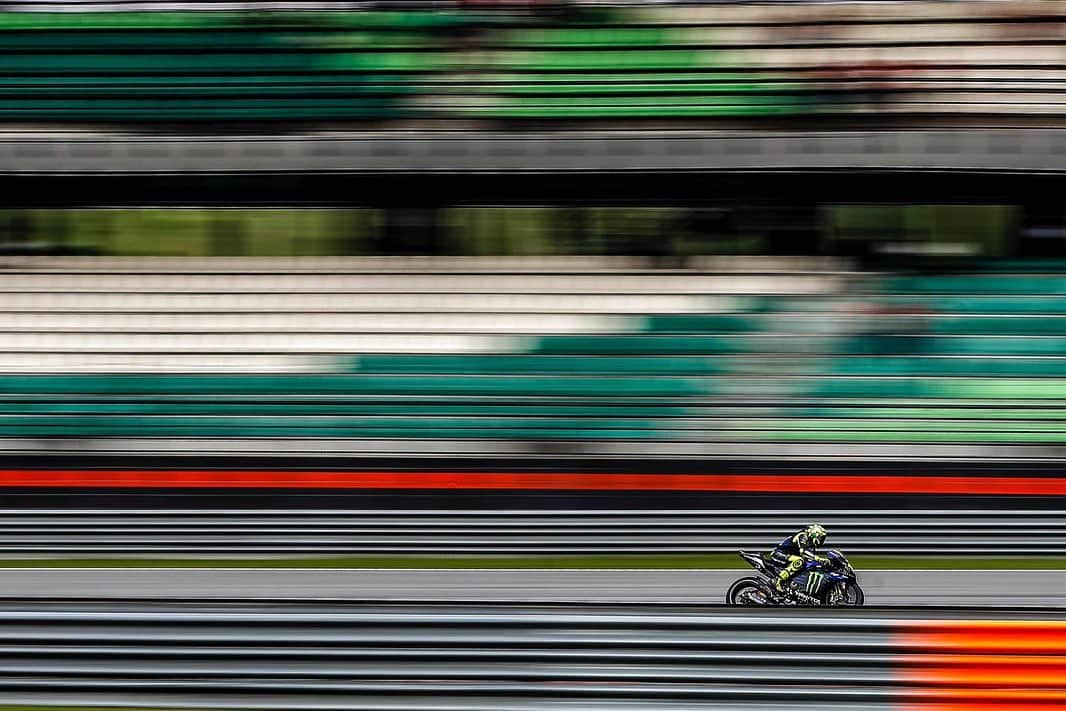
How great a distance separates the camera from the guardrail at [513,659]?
400 cm

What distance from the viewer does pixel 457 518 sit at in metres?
6.61

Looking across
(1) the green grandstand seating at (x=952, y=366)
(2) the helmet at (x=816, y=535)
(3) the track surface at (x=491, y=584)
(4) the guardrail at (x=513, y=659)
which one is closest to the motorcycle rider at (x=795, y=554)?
(2) the helmet at (x=816, y=535)

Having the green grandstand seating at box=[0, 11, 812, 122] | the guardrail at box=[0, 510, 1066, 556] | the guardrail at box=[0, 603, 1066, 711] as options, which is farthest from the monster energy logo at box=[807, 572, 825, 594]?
the green grandstand seating at box=[0, 11, 812, 122]

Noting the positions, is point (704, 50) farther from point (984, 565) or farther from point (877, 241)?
point (984, 565)

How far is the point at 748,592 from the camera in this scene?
5883mm

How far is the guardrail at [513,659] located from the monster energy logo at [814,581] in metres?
1.77

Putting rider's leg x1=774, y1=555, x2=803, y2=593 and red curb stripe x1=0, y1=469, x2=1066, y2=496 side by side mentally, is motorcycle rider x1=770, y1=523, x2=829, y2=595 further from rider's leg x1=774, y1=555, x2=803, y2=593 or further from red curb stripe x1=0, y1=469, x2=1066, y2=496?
red curb stripe x1=0, y1=469, x2=1066, y2=496

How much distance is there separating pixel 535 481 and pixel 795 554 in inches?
62.3

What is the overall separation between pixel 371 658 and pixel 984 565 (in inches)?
158

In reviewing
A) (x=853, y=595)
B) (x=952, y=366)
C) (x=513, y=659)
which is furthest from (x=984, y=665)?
(x=952, y=366)

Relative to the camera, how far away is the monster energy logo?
580 cm

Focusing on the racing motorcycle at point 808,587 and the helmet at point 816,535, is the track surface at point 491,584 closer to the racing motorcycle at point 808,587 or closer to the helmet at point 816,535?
the racing motorcycle at point 808,587

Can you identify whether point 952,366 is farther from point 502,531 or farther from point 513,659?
point 513,659

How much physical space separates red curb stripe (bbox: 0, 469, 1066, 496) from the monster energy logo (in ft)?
2.58
